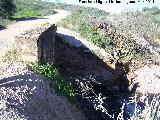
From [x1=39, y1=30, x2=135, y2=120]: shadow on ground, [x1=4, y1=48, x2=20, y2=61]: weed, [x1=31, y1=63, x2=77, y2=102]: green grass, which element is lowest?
[x1=39, y1=30, x2=135, y2=120]: shadow on ground

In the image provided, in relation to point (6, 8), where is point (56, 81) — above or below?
below

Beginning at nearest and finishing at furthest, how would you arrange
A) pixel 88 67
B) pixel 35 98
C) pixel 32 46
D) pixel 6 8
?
pixel 35 98, pixel 32 46, pixel 88 67, pixel 6 8

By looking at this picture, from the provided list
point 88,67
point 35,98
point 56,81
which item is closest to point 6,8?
point 88,67

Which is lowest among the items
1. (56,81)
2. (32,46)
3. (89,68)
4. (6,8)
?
(89,68)

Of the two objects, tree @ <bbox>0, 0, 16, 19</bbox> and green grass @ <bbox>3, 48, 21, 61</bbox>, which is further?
tree @ <bbox>0, 0, 16, 19</bbox>

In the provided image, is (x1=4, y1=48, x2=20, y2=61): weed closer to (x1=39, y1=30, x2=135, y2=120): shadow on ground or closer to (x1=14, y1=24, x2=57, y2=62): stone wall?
(x1=14, y1=24, x2=57, y2=62): stone wall

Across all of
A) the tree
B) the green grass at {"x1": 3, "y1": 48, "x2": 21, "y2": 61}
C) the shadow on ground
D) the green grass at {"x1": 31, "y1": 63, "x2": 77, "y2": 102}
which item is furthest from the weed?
the tree

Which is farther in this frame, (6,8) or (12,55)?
(6,8)

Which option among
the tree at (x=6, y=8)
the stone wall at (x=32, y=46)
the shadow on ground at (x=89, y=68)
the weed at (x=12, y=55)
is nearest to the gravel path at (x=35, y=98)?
the weed at (x=12, y=55)

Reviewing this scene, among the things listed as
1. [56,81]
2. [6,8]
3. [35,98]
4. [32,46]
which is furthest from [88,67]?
[6,8]

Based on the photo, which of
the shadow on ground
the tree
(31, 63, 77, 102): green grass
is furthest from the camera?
the tree

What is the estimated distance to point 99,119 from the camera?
56.3 feet

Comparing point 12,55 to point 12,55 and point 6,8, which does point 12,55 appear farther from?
point 6,8

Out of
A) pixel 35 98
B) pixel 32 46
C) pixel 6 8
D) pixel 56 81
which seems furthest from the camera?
pixel 6 8
